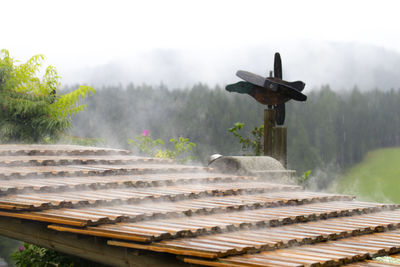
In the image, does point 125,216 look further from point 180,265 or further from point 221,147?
point 221,147

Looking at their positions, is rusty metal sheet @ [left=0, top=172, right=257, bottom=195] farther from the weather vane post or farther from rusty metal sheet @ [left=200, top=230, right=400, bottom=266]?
the weather vane post

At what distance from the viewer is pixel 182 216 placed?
395 cm

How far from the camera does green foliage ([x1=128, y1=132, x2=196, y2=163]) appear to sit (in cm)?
1146

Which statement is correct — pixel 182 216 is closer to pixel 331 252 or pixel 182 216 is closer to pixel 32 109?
pixel 331 252

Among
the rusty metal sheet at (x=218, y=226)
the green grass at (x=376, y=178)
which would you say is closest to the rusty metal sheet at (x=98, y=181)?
the rusty metal sheet at (x=218, y=226)

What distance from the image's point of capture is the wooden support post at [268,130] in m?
8.73

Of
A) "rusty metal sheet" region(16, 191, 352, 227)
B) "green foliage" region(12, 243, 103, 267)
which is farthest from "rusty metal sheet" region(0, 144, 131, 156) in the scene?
"rusty metal sheet" region(16, 191, 352, 227)

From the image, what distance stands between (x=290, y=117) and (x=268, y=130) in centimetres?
1541

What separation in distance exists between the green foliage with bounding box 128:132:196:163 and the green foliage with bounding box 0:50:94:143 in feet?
5.26

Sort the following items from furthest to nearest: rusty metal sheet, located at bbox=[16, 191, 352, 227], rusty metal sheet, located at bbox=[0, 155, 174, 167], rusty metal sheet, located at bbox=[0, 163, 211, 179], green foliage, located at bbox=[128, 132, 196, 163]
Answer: green foliage, located at bbox=[128, 132, 196, 163] → rusty metal sheet, located at bbox=[0, 155, 174, 167] → rusty metal sheet, located at bbox=[0, 163, 211, 179] → rusty metal sheet, located at bbox=[16, 191, 352, 227]

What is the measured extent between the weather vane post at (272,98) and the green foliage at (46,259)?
358 cm

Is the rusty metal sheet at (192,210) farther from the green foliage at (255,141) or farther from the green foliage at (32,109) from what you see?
the green foliage at (32,109)

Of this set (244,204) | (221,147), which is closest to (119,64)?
(221,147)

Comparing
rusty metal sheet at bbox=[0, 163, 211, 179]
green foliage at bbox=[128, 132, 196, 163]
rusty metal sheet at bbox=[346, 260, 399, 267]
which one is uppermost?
green foliage at bbox=[128, 132, 196, 163]
